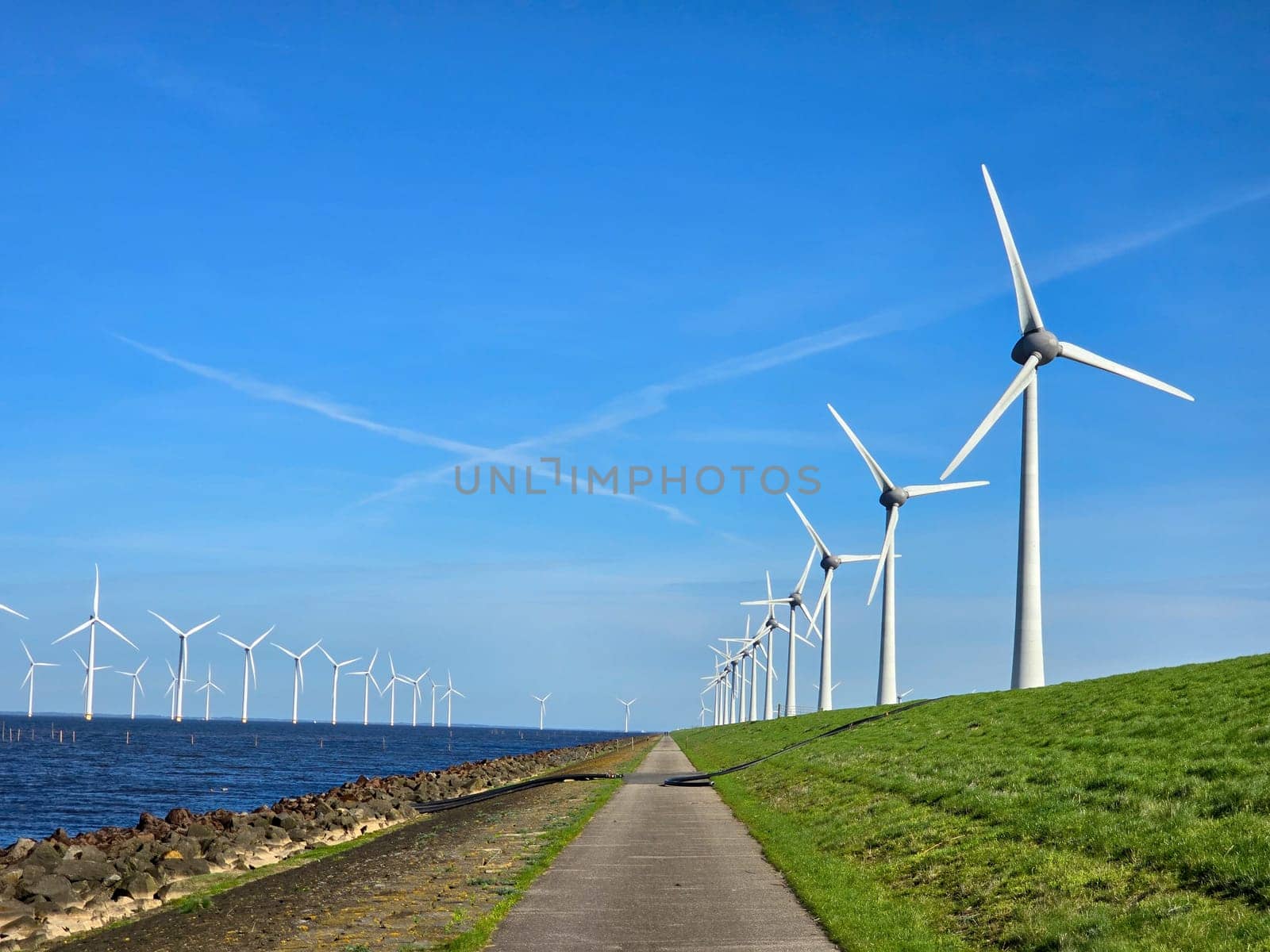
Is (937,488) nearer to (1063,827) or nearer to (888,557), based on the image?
(888,557)

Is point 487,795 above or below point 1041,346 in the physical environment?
below

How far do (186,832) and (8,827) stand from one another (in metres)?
21.5

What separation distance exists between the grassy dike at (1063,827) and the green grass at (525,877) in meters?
4.39

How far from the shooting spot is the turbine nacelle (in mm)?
54438

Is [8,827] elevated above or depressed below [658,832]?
below

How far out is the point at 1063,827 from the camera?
1908cm

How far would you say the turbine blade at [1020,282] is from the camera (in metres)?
53.8

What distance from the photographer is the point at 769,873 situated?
71.3 ft

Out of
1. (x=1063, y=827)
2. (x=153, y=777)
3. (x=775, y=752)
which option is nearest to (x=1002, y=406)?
(x=775, y=752)

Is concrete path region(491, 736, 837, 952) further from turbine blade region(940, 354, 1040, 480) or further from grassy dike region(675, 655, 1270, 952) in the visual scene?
turbine blade region(940, 354, 1040, 480)

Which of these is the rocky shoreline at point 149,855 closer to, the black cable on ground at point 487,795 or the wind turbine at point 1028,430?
the black cable on ground at point 487,795

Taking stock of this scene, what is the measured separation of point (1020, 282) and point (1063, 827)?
133 ft

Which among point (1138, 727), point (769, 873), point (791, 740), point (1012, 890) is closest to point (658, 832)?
point (769, 873)

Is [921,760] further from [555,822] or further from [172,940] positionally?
[172,940]
